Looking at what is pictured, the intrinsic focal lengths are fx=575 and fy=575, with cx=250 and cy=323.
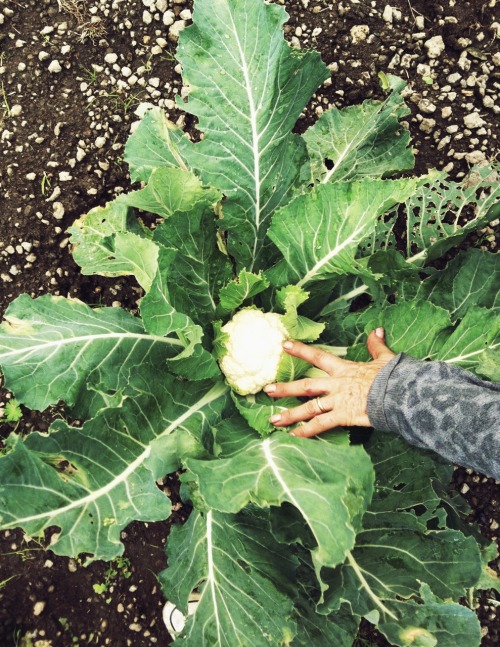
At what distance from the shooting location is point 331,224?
162cm

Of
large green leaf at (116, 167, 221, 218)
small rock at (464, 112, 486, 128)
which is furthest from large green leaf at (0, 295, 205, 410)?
small rock at (464, 112, 486, 128)

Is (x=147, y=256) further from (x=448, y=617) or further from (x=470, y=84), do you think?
(x=470, y=84)

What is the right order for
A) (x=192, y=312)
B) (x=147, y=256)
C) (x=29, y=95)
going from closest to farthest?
(x=147, y=256) < (x=192, y=312) < (x=29, y=95)

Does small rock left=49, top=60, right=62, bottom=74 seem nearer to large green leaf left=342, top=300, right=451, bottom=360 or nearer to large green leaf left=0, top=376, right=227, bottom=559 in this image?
large green leaf left=0, top=376, right=227, bottom=559

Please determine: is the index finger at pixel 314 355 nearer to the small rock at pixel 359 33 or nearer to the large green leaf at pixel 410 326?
the large green leaf at pixel 410 326

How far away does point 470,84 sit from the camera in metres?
2.59

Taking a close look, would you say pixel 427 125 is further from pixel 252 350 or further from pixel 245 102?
pixel 252 350

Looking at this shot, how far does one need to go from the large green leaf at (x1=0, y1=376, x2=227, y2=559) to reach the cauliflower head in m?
0.33

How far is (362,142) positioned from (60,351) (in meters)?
1.28

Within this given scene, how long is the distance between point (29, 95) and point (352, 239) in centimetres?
178

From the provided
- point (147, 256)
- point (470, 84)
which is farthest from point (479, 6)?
point (147, 256)

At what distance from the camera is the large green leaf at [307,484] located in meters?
1.25

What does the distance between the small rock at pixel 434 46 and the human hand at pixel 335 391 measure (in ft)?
5.04

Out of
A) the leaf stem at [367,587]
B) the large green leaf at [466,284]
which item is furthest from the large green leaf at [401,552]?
the large green leaf at [466,284]
